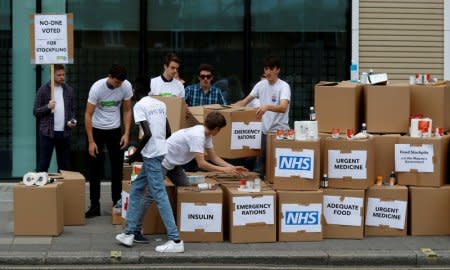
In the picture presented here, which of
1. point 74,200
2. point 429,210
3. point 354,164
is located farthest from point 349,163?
point 74,200

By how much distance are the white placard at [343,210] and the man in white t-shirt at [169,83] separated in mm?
2459

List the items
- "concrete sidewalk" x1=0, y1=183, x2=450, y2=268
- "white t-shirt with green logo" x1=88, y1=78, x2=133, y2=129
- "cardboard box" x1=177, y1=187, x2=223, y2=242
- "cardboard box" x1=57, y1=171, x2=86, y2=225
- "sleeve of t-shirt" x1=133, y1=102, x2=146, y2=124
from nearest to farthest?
"concrete sidewalk" x1=0, y1=183, x2=450, y2=268
"sleeve of t-shirt" x1=133, y1=102, x2=146, y2=124
"cardboard box" x1=177, y1=187, x2=223, y2=242
"cardboard box" x1=57, y1=171, x2=86, y2=225
"white t-shirt with green logo" x1=88, y1=78, x2=133, y2=129

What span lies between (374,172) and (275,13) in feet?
14.7

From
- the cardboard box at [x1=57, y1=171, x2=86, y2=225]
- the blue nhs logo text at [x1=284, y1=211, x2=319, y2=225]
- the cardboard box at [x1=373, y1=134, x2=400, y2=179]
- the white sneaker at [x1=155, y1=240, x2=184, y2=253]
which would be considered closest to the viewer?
the white sneaker at [x1=155, y1=240, x2=184, y2=253]

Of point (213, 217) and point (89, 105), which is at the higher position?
point (89, 105)

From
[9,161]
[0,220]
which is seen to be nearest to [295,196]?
[0,220]

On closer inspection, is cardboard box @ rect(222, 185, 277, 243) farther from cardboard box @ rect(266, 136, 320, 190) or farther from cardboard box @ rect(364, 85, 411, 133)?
cardboard box @ rect(364, 85, 411, 133)

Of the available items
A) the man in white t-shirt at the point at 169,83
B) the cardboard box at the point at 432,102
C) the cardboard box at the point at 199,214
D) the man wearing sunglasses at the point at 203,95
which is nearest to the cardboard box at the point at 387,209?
the cardboard box at the point at 432,102

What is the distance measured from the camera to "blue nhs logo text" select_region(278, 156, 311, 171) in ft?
34.5

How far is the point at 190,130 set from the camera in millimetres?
10141

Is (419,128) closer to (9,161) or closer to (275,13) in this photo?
(275,13)

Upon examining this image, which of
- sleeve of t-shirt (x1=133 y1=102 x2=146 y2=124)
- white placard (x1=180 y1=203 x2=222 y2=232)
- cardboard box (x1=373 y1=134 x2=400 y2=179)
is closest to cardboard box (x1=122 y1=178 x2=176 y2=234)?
white placard (x1=180 y1=203 x2=222 y2=232)

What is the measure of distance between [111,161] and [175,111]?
122 cm

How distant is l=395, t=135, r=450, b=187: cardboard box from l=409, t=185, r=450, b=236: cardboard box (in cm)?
10
